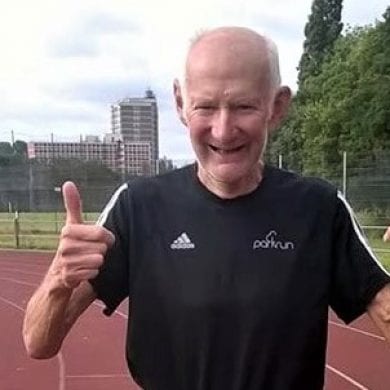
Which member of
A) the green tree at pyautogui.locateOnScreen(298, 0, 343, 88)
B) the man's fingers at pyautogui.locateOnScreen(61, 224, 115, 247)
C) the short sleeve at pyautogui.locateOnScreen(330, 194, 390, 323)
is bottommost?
the short sleeve at pyautogui.locateOnScreen(330, 194, 390, 323)

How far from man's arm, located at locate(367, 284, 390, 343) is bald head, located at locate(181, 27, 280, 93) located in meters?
0.51

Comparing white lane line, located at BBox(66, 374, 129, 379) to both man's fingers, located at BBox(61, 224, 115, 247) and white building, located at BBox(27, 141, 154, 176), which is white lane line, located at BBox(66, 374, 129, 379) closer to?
man's fingers, located at BBox(61, 224, 115, 247)

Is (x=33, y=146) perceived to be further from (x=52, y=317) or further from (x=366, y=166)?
(x=52, y=317)

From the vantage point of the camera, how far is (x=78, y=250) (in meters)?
1.72

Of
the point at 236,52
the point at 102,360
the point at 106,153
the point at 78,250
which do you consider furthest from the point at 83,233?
the point at 106,153

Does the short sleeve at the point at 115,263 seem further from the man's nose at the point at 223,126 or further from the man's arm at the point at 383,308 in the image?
the man's arm at the point at 383,308

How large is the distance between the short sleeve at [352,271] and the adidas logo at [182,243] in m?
0.32

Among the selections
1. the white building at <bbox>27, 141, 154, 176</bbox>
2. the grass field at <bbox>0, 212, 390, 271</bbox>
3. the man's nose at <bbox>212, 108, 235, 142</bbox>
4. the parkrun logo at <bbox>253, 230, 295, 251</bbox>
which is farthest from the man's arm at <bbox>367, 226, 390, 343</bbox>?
the white building at <bbox>27, 141, 154, 176</bbox>

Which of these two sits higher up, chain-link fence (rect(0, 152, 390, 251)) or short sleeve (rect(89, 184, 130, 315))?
short sleeve (rect(89, 184, 130, 315))

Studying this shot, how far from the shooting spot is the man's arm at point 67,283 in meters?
1.71

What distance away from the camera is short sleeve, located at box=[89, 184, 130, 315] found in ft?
6.13

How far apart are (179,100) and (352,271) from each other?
53 centimetres

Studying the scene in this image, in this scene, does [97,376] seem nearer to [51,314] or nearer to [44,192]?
[51,314]

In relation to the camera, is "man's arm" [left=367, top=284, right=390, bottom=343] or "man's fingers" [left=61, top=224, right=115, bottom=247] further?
"man's arm" [left=367, top=284, right=390, bottom=343]
